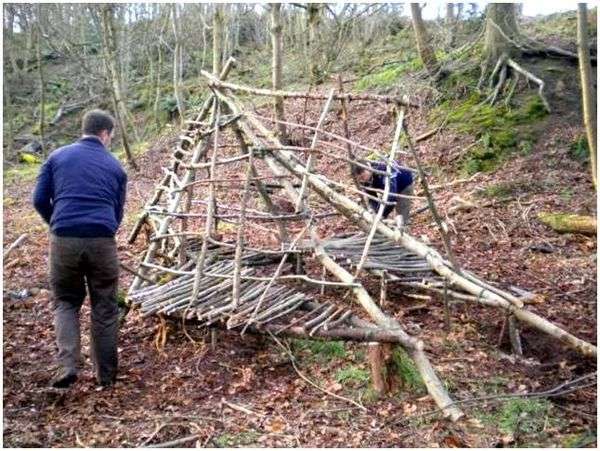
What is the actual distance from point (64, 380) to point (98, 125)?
1.82 m

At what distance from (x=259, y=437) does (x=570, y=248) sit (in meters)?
4.74

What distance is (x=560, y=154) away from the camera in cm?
882

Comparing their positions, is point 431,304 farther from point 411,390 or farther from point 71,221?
point 71,221

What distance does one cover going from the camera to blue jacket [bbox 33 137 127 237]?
4.12 m

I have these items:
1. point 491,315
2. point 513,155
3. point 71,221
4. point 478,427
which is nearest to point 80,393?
point 71,221

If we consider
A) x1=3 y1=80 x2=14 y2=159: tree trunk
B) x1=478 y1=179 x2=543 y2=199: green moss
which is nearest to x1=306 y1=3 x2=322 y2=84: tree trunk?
x1=478 y1=179 x2=543 y2=199: green moss

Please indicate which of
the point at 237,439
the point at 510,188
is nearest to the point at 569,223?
Answer: the point at 510,188

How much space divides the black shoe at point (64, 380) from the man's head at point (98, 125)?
1691mm

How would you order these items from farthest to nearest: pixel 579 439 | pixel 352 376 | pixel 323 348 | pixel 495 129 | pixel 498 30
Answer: pixel 498 30 < pixel 495 129 < pixel 323 348 < pixel 352 376 < pixel 579 439

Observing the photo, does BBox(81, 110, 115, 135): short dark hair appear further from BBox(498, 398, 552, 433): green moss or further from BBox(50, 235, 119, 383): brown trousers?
BBox(498, 398, 552, 433): green moss

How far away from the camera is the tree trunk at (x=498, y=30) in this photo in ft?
33.0

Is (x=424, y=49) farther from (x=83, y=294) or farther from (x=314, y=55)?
(x=83, y=294)

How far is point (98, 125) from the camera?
14.2 feet

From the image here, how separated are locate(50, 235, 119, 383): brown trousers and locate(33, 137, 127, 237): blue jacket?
9 centimetres
